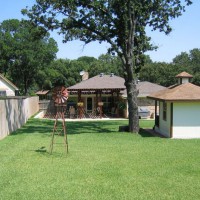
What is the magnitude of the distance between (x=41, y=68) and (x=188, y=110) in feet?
148

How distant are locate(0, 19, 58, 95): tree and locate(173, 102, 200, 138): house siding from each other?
1612 inches

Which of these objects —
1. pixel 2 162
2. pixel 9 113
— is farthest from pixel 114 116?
pixel 2 162

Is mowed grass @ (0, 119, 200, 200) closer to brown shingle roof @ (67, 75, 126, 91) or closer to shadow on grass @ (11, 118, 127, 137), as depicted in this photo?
shadow on grass @ (11, 118, 127, 137)

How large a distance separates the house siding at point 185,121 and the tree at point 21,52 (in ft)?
134

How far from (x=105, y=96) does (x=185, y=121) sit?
19.5m

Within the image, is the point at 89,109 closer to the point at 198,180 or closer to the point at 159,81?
the point at 198,180

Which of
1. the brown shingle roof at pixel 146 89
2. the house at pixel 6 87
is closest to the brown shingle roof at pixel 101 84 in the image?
the brown shingle roof at pixel 146 89

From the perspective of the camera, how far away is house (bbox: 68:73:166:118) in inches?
1365

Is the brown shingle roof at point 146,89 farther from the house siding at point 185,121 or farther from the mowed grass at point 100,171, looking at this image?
the mowed grass at point 100,171

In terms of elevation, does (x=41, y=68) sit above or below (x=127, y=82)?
above

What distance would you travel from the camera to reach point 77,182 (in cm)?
909

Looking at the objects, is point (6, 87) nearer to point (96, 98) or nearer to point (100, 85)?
point (96, 98)

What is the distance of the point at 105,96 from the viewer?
38062 mm

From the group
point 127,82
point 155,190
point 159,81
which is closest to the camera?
point 155,190
